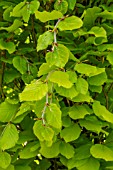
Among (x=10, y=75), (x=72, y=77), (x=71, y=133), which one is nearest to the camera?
(x=72, y=77)

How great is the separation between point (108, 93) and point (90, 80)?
328 millimetres

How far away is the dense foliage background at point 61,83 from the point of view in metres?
1.46

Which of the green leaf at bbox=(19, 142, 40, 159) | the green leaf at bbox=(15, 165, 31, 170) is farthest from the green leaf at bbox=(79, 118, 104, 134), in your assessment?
the green leaf at bbox=(15, 165, 31, 170)

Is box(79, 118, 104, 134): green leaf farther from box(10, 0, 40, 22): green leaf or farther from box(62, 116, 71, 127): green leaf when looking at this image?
box(10, 0, 40, 22): green leaf

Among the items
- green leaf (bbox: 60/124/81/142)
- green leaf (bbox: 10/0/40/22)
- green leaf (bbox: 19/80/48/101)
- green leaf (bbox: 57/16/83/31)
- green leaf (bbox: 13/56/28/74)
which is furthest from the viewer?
green leaf (bbox: 13/56/28/74)

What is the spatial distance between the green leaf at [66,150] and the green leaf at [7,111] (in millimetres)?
262

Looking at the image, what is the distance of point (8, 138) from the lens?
1.72m

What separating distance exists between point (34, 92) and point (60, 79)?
124 millimetres

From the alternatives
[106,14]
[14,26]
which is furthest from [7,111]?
[106,14]

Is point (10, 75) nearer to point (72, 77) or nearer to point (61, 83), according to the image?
point (72, 77)

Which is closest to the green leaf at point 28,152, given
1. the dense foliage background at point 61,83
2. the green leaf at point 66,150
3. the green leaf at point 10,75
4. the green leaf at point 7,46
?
the dense foliage background at point 61,83

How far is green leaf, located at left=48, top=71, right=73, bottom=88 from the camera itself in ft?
4.60

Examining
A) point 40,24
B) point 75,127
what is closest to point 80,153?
point 75,127

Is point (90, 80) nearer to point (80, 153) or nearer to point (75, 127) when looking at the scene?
point (75, 127)
